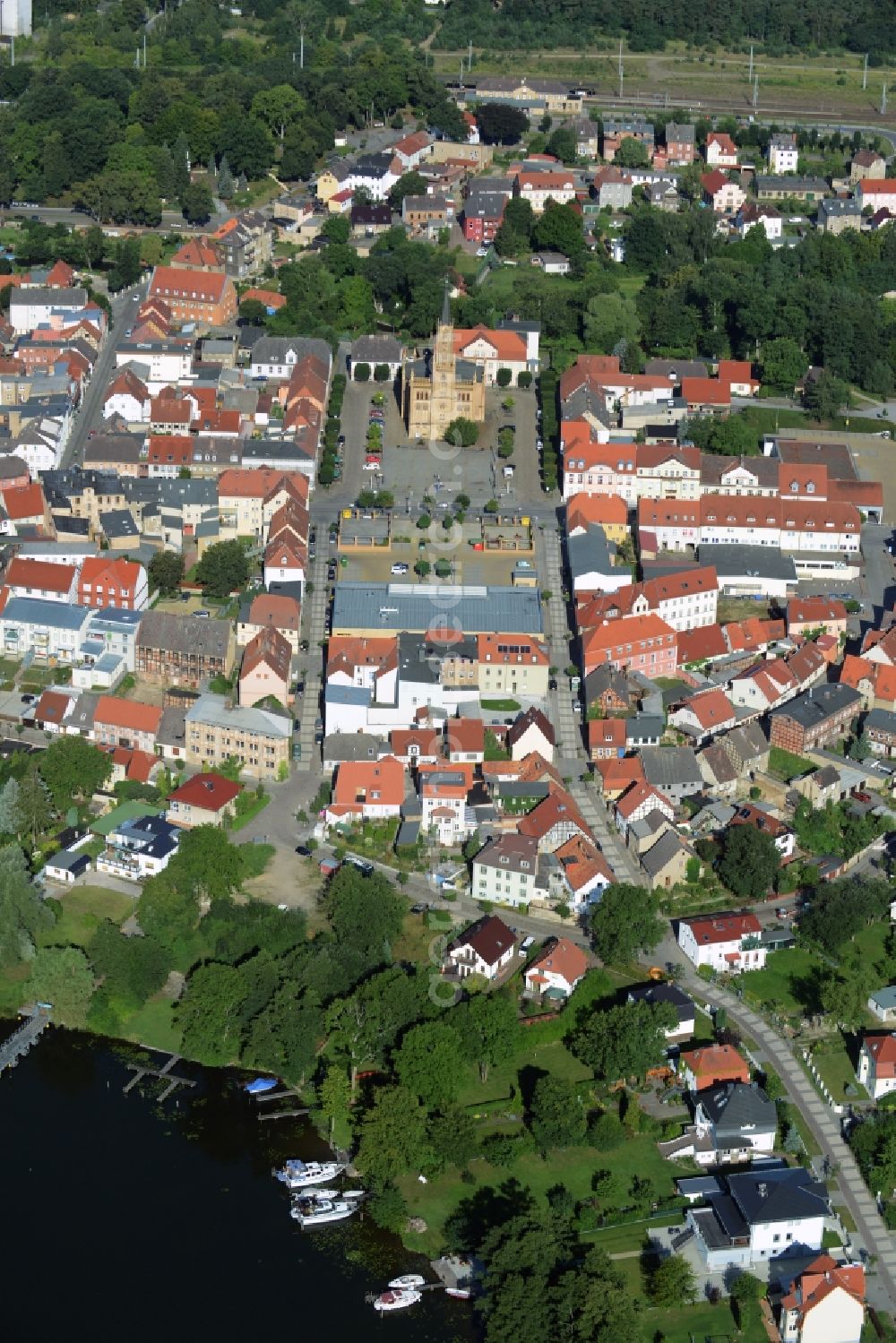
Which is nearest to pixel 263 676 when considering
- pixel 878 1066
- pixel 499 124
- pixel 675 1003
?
pixel 675 1003

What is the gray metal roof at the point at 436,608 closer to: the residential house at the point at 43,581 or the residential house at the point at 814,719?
the residential house at the point at 814,719

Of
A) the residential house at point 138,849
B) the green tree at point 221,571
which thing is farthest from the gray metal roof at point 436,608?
the residential house at point 138,849

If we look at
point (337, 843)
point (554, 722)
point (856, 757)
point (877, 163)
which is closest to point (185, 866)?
point (337, 843)

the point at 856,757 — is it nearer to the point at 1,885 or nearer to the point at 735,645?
the point at 735,645

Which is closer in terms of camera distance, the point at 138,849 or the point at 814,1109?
the point at 814,1109

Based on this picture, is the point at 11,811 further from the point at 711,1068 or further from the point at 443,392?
the point at 443,392

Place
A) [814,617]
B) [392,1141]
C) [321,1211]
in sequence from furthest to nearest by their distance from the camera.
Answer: [814,617], [392,1141], [321,1211]
